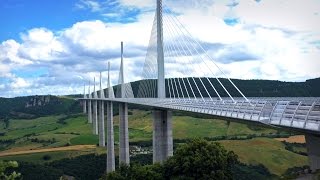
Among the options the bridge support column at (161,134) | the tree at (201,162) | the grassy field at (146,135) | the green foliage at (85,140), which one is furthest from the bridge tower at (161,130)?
the green foliage at (85,140)

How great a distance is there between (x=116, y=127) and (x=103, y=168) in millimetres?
44912

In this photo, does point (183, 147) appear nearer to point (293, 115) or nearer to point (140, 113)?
→ point (293, 115)

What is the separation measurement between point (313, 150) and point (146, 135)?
102331 mm

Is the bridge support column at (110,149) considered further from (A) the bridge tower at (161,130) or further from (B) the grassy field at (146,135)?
(A) the bridge tower at (161,130)

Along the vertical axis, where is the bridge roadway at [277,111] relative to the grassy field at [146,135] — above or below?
above

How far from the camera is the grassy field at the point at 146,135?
85188mm

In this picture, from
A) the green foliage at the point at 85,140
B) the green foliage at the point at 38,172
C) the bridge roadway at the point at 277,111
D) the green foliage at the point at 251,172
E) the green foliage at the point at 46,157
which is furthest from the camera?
the green foliage at the point at 85,140

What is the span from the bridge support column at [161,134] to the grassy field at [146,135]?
1733 cm

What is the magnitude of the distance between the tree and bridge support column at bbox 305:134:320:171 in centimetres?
1333

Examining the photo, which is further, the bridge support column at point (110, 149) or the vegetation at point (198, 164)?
the bridge support column at point (110, 149)

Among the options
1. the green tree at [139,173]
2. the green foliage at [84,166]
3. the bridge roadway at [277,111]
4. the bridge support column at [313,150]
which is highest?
the bridge roadway at [277,111]

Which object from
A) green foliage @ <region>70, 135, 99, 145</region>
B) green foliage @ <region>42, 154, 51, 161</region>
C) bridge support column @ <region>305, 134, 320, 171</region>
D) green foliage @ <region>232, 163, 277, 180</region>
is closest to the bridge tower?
green foliage @ <region>232, 163, 277, 180</region>

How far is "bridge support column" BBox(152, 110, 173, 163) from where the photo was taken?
48.5 m

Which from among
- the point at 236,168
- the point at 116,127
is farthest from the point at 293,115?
the point at 116,127
